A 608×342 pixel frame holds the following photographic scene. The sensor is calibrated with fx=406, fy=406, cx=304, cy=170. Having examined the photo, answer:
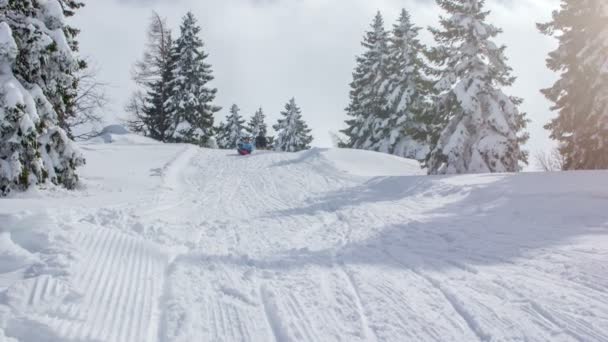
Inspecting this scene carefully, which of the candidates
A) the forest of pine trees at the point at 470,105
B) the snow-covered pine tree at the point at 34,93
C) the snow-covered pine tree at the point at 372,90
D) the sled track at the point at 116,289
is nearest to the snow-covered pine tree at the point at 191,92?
the snow-covered pine tree at the point at 372,90

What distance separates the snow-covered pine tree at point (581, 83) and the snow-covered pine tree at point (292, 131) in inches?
1334

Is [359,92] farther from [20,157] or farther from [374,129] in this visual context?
[20,157]

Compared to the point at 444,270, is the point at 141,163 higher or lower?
higher

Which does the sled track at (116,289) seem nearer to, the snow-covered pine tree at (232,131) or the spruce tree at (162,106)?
the spruce tree at (162,106)

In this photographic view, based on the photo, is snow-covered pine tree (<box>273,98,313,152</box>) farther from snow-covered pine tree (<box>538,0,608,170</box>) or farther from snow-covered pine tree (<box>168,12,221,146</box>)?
snow-covered pine tree (<box>538,0,608,170</box>)

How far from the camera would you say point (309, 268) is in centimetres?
493

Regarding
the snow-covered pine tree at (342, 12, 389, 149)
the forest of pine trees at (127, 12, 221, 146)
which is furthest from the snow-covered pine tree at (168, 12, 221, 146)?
the snow-covered pine tree at (342, 12, 389, 149)

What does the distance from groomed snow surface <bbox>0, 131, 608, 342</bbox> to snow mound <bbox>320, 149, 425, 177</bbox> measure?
9.74 metres

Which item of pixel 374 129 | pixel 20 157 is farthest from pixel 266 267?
pixel 374 129

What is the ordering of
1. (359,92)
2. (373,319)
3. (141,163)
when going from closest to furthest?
(373,319) → (141,163) → (359,92)

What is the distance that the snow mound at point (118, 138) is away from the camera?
2786cm

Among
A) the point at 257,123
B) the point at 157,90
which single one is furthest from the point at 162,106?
the point at 257,123

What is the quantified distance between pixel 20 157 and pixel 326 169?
37.1 feet

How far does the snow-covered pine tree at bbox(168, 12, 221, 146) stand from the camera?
3309cm
